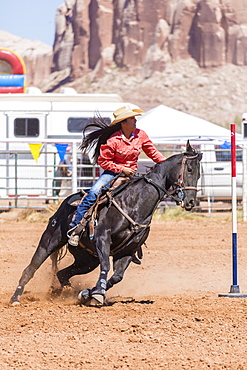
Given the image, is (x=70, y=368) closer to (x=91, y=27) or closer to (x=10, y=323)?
(x=10, y=323)

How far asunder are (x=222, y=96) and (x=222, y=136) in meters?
76.2

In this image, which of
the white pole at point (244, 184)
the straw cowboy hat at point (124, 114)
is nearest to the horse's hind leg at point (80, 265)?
the straw cowboy hat at point (124, 114)

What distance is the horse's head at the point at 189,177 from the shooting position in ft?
23.0

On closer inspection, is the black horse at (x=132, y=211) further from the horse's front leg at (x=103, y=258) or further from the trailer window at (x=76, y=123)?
the trailer window at (x=76, y=123)

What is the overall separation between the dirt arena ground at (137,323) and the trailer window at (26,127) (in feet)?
28.0

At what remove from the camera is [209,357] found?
5.14 m

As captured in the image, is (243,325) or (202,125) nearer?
(243,325)

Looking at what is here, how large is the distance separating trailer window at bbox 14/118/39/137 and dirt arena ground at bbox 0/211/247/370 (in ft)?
28.0

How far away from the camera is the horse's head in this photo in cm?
701

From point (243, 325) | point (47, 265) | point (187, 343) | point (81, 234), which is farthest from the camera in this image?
point (47, 265)

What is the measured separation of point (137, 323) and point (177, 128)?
1359cm

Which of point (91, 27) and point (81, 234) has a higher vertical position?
point (91, 27)

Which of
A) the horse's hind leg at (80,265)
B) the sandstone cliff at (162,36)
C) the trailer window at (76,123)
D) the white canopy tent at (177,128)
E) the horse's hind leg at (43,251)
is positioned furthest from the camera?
the sandstone cliff at (162,36)

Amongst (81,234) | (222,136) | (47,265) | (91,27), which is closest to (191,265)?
(47,265)
